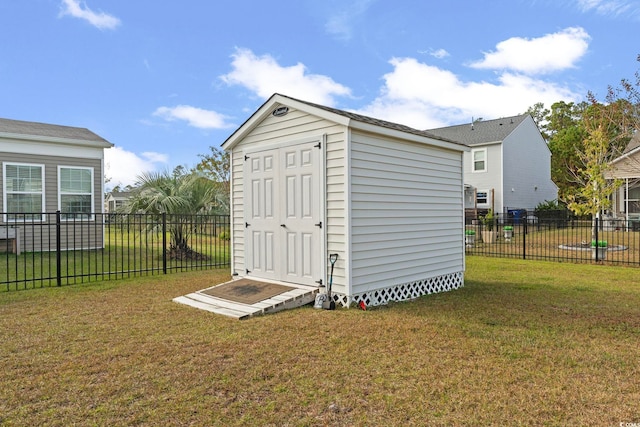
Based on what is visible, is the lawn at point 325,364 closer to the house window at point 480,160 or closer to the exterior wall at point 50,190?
the exterior wall at point 50,190

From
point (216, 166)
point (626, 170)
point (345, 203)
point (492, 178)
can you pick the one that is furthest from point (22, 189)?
point (626, 170)

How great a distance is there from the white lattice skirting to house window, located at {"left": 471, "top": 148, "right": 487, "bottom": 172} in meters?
17.2

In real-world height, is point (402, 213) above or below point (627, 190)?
below

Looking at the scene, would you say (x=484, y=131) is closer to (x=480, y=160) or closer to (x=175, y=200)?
(x=480, y=160)

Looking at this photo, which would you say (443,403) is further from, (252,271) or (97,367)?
(252,271)

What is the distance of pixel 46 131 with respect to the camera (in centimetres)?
1389

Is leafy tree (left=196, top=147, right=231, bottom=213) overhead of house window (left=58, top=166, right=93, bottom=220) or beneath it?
overhead

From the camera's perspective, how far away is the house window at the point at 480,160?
23.0 metres

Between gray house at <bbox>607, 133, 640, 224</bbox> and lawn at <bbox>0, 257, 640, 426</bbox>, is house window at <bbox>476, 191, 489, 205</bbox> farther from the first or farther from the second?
lawn at <bbox>0, 257, 640, 426</bbox>

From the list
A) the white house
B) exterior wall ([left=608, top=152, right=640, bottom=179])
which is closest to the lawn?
exterior wall ([left=608, top=152, right=640, bottom=179])

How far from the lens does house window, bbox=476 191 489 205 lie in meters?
23.0

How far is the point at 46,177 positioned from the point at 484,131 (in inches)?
882

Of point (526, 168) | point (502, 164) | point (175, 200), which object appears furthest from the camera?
point (526, 168)

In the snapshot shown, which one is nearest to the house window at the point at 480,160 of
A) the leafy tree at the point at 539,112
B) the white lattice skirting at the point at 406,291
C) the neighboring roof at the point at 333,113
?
the white lattice skirting at the point at 406,291
